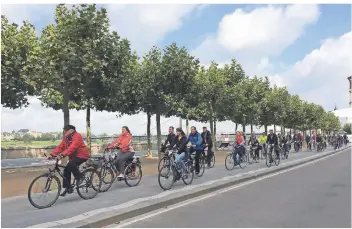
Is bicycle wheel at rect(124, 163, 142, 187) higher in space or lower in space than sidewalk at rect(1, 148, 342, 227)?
higher

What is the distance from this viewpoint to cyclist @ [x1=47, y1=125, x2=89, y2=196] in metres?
9.43

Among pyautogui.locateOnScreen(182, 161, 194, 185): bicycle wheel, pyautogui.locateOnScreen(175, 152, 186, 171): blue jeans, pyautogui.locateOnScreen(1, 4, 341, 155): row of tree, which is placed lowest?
pyautogui.locateOnScreen(182, 161, 194, 185): bicycle wheel

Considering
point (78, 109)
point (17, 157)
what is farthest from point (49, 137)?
point (78, 109)

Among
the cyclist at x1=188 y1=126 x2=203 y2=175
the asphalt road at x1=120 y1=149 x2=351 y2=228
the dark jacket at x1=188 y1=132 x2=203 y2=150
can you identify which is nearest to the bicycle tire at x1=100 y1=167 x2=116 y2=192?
the asphalt road at x1=120 y1=149 x2=351 y2=228

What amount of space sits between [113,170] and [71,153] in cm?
218

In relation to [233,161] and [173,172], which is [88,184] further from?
[233,161]

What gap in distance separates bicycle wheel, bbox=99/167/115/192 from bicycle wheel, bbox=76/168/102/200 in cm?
33

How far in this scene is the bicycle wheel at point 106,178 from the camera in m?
10.8

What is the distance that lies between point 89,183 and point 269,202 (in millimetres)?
4113

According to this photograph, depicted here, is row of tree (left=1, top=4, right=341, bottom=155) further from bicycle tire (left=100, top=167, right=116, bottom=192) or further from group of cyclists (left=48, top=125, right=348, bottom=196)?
bicycle tire (left=100, top=167, right=116, bottom=192)

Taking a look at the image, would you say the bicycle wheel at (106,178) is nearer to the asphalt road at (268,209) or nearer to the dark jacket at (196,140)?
the asphalt road at (268,209)

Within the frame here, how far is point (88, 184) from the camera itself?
9.98m

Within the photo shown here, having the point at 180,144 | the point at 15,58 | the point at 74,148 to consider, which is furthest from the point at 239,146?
the point at 74,148

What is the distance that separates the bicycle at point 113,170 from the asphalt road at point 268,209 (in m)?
2.51
